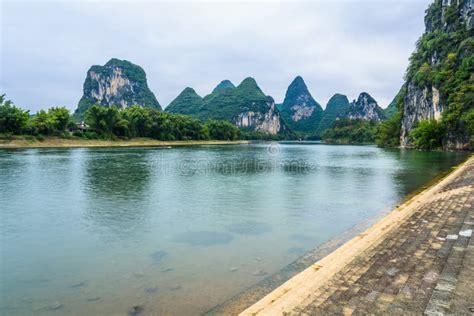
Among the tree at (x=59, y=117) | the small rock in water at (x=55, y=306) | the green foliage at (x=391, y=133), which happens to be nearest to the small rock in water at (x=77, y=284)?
the small rock in water at (x=55, y=306)

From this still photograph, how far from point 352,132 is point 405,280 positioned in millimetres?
152916

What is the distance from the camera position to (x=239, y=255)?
314 inches

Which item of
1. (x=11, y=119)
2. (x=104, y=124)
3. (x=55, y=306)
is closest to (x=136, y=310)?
(x=55, y=306)

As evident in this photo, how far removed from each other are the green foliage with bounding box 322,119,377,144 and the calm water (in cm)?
12407

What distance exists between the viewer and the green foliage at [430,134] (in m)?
63.1

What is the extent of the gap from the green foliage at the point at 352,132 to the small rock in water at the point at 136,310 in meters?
134

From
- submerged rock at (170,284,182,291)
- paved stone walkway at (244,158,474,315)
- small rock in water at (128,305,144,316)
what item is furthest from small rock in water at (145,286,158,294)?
paved stone walkway at (244,158,474,315)

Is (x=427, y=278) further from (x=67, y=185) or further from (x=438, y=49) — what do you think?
(x=438, y=49)

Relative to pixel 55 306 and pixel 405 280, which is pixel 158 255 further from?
pixel 405 280

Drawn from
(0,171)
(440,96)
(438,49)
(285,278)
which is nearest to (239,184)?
(285,278)

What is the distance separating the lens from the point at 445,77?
64.4 metres

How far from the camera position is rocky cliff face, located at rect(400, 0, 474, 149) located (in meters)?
56.7

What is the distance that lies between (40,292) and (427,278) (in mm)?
6938

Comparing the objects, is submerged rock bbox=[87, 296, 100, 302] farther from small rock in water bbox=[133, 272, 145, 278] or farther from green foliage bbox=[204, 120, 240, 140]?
green foliage bbox=[204, 120, 240, 140]
